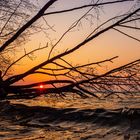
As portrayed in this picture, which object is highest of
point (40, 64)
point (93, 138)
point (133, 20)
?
point (133, 20)

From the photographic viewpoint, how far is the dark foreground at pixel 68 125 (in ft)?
31.5

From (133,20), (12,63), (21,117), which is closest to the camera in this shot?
(133,20)

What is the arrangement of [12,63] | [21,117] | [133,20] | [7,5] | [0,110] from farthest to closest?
[0,110] → [21,117] → [12,63] → [7,5] → [133,20]

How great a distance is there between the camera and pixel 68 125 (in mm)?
11766

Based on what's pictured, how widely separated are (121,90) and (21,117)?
6.30 metres

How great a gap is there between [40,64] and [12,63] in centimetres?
88

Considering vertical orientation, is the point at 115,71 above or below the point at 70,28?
below

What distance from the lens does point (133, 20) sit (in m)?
7.64

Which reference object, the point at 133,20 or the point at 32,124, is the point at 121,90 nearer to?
the point at 133,20

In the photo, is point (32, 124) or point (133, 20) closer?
point (133, 20)

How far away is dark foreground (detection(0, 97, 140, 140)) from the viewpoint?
31.5 ft

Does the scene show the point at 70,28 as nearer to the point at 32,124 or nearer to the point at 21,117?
the point at 32,124

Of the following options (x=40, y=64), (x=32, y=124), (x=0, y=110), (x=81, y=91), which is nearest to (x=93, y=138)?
(x=81, y=91)

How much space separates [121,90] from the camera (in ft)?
25.2
